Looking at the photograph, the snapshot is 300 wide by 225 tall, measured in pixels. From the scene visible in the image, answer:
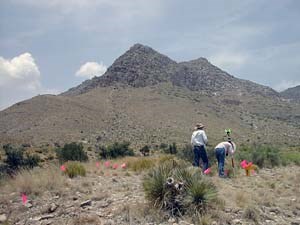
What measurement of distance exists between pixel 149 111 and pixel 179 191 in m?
67.3

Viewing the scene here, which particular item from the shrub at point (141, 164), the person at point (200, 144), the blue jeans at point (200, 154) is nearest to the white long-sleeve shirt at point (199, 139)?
the person at point (200, 144)

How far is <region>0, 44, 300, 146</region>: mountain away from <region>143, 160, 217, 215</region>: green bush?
128 feet

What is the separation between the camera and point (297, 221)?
9023 millimetres

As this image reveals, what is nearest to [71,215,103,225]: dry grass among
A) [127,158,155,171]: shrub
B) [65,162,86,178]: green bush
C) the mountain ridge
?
[65,162,86,178]: green bush

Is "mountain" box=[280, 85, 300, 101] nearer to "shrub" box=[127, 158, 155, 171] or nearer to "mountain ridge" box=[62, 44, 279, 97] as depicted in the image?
"mountain ridge" box=[62, 44, 279, 97]

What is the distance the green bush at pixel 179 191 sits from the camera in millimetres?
8672

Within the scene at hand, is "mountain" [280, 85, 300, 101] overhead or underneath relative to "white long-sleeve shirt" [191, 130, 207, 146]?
overhead

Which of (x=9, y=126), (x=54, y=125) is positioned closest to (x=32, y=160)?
(x=54, y=125)

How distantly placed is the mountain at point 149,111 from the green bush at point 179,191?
39131 mm

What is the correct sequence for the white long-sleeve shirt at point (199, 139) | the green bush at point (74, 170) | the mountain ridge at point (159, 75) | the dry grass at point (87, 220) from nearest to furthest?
the dry grass at point (87, 220) < the white long-sleeve shirt at point (199, 139) < the green bush at point (74, 170) < the mountain ridge at point (159, 75)

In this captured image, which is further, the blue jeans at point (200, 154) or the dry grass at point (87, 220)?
the blue jeans at point (200, 154)

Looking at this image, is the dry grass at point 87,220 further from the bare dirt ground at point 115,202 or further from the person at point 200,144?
the person at point 200,144

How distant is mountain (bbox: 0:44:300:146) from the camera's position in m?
61.8

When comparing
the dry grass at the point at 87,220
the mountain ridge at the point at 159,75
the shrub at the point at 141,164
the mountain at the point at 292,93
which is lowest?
the dry grass at the point at 87,220
